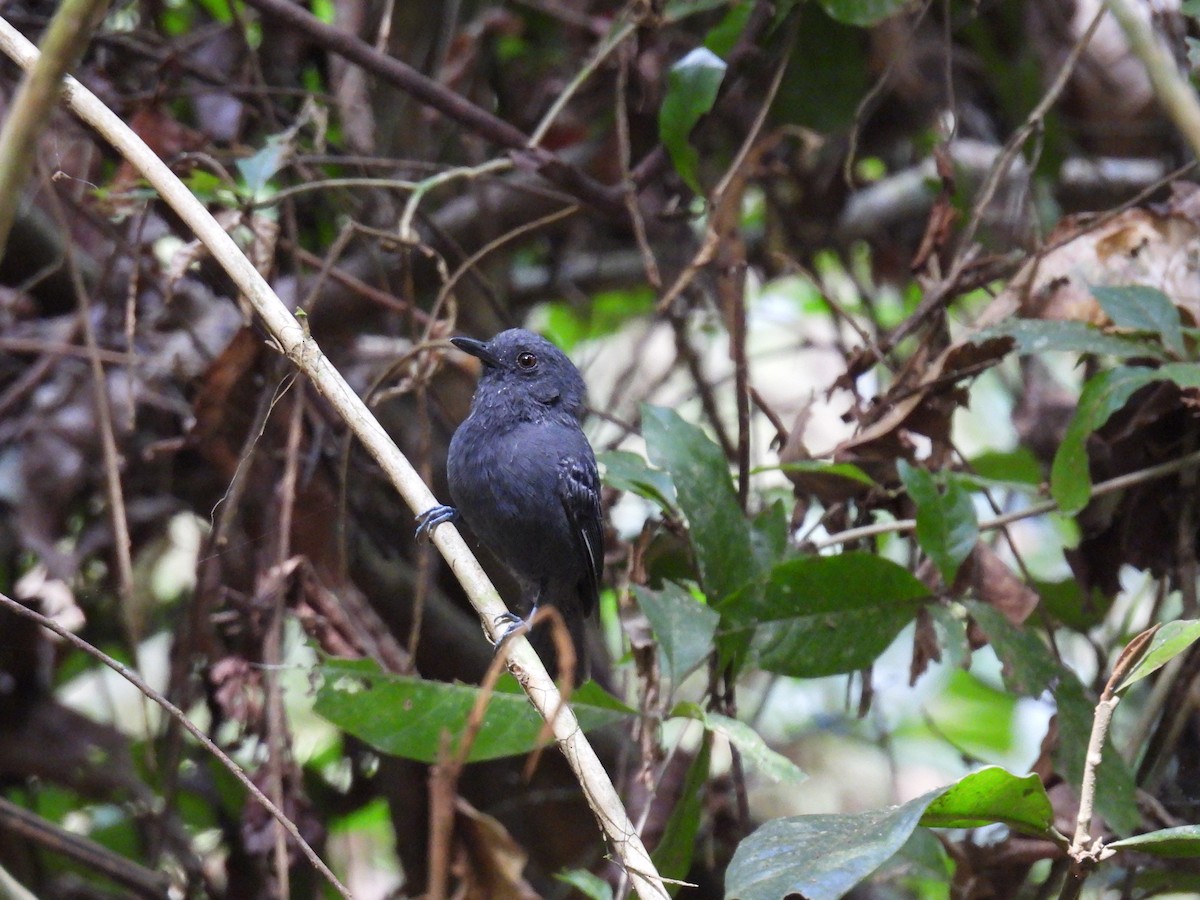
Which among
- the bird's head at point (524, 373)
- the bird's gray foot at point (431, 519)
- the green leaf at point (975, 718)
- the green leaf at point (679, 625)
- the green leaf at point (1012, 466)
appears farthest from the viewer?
the green leaf at point (975, 718)

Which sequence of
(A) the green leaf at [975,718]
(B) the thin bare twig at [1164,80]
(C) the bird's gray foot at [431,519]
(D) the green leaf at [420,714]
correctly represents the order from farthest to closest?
1. (A) the green leaf at [975,718]
2. (D) the green leaf at [420,714]
3. (C) the bird's gray foot at [431,519]
4. (B) the thin bare twig at [1164,80]

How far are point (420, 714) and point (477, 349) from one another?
43.6 inches

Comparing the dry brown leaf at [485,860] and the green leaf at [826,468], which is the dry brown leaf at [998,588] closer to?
the green leaf at [826,468]

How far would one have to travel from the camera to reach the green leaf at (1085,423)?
8.94 feet

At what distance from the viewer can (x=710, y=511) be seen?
2.83 meters

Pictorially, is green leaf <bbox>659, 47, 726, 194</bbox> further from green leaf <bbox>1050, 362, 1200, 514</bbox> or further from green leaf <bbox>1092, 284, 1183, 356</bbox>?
green leaf <bbox>1050, 362, 1200, 514</bbox>

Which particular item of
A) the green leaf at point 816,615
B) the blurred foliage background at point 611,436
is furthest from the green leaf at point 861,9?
the green leaf at point 816,615

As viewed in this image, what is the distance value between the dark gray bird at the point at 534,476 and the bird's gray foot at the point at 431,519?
23 mm

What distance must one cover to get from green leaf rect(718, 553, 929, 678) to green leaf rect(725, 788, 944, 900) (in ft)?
2.05

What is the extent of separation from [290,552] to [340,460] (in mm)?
298

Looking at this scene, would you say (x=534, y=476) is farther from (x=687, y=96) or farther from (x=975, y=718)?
(x=975, y=718)

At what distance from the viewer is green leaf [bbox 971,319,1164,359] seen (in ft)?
9.20

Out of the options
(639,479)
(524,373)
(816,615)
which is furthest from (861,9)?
(816,615)

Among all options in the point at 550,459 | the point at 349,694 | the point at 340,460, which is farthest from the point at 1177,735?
the point at 340,460
